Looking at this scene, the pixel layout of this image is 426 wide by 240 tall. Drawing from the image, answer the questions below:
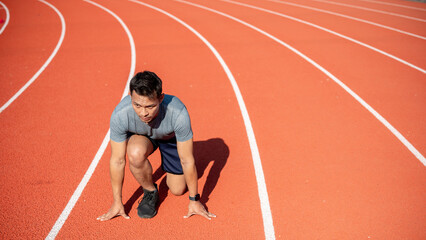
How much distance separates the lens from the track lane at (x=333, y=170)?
9.96ft

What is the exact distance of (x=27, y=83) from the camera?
573 cm

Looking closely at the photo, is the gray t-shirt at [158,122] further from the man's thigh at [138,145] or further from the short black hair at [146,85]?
the short black hair at [146,85]

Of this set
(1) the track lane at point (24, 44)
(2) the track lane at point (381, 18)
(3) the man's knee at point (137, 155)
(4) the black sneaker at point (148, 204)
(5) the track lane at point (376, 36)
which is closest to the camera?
(3) the man's knee at point (137, 155)

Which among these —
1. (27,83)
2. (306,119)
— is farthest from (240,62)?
(27,83)

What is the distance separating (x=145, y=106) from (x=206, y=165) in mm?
1688

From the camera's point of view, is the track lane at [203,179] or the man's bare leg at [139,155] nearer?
the man's bare leg at [139,155]

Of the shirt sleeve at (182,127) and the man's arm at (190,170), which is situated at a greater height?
the shirt sleeve at (182,127)

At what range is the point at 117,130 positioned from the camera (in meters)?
2.56

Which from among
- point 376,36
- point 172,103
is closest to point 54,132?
point 172,103

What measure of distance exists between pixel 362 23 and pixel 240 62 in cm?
594

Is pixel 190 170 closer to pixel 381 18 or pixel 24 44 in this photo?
pixel 24 44

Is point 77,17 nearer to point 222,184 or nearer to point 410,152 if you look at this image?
point 222,184

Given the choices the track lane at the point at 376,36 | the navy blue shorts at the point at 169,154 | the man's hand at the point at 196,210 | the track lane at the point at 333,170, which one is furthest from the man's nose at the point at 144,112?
the track lane at the point at 376,36

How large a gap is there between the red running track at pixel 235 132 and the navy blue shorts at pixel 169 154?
1.26 ft
